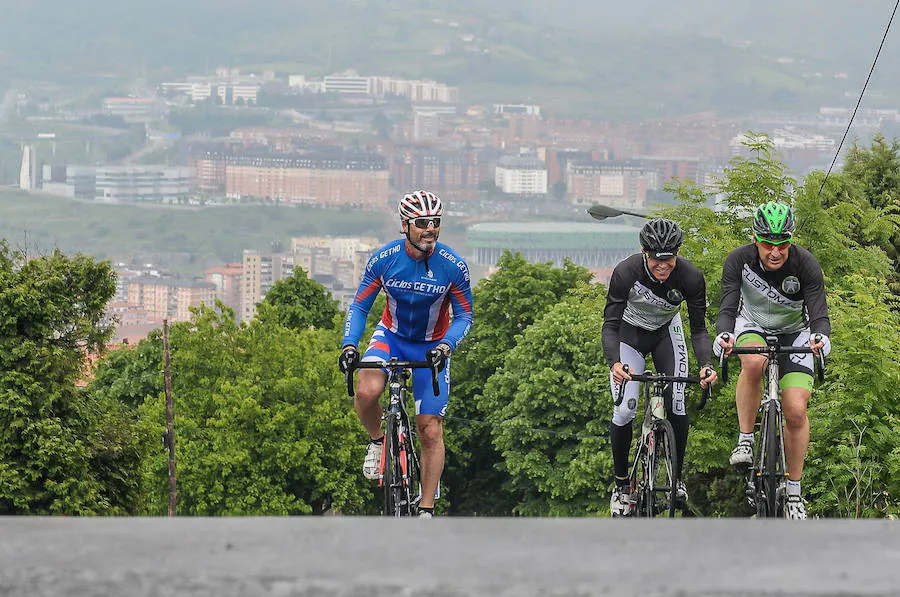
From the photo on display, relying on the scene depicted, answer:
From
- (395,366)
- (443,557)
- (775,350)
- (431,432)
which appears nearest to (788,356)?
(775,350)

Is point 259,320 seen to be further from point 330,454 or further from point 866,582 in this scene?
point 866,582

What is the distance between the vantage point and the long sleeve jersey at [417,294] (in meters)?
9.48

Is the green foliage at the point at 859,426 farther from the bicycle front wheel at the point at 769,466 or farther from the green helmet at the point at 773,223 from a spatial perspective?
the green helmet at the point at 773,223

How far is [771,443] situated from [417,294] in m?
2.31

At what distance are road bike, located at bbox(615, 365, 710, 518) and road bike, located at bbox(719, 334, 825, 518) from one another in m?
0.38

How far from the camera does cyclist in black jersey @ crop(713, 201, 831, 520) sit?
9.02 meters

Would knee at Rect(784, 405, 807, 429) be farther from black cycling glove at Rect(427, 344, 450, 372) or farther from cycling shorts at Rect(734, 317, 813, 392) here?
black cycling glove at Rect(427, 344, 450, 372)

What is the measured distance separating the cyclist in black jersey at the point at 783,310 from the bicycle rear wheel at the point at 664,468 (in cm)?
61

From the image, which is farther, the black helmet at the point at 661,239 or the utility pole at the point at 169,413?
the utility pole at the point at 169,413

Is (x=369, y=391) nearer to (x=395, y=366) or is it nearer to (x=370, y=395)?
(x=370, y=395)

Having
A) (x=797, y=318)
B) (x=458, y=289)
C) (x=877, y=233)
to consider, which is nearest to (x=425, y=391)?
(x=458, y=289)

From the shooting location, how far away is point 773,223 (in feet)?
29.4

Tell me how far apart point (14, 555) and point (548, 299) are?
6362 cm

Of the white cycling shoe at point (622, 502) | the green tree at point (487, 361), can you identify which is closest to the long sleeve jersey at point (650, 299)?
the white cycling shoe at point (622, 502)
